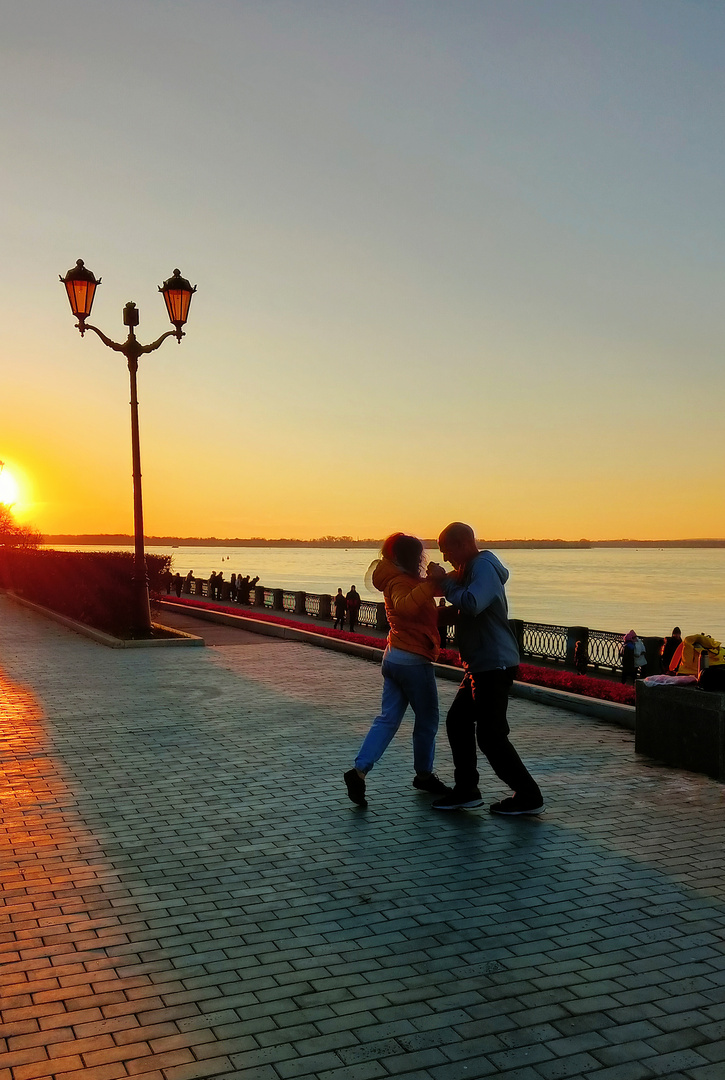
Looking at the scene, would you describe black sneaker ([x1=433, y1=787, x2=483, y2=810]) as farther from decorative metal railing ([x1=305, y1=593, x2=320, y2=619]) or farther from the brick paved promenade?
decorative metal railing ([x1=305, y1=593, x2=320, y2=619])

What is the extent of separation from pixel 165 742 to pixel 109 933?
403 centimetres

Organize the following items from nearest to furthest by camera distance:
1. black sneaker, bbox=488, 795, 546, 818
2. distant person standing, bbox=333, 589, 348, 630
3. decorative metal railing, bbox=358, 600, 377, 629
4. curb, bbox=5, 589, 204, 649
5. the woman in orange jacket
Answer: black sneaker, bbox=488, 795, 546, 818, the woman in orange jacket, curb, bbox=5, 589, 204, 649, distant person standing, bbox=333, 589, 348, 630, decorative metal railing, bbox=358, 600, 377, 629

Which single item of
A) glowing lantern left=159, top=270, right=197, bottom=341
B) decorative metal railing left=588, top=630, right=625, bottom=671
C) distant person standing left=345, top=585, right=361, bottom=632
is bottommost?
decorative metal railing left=588, top=630, right=625, bottom=671

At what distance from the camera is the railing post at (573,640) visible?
2273 cm

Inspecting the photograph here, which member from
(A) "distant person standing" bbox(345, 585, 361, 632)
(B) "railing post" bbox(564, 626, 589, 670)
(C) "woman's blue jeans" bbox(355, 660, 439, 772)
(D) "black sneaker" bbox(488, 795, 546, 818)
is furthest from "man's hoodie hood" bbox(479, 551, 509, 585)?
(A) "distant person standing" bbox(345, 585, 361, 632)

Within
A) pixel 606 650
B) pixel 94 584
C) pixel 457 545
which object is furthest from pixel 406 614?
pixel 606 650

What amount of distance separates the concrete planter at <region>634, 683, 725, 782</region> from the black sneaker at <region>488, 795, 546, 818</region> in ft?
5.50

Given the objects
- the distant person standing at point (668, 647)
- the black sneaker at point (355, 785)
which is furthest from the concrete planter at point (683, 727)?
the distant person standing at point (668, 647)

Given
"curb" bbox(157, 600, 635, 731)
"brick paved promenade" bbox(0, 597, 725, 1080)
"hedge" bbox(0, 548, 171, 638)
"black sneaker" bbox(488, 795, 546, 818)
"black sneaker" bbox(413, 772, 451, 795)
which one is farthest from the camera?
"hedge" bbox(0, 548, 171, 638)

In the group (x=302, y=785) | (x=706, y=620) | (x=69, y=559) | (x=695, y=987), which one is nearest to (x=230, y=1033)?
(x=695, y=987)

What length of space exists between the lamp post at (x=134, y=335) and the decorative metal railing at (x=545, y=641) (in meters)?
10.9

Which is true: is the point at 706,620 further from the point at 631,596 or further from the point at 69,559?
the point at 69,559

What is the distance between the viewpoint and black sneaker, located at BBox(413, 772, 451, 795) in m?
6.45

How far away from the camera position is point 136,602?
16.3 metres
